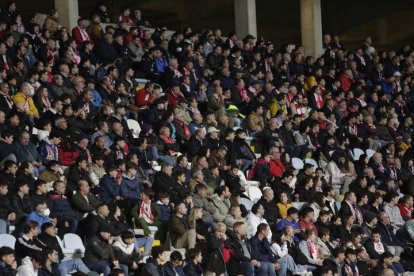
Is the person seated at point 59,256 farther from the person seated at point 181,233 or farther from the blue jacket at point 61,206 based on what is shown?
the person seated at point 181,233

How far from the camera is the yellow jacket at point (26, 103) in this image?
587 inches

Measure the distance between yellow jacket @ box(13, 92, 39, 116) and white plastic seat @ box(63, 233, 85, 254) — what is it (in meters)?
3.00

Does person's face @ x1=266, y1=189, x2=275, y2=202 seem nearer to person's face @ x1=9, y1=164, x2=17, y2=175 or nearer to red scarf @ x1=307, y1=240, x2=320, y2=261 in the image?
red scarf @ x1=307, y1=240, x2=320, y2=261

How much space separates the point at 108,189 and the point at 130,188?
41 cm

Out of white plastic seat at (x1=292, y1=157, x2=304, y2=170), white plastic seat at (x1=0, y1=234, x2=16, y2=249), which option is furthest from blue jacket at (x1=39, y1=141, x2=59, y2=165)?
white plastic seat at (x1=292, y1=157, x2=304, y2=170)

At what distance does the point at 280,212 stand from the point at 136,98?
10.5 feet

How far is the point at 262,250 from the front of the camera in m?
14.0

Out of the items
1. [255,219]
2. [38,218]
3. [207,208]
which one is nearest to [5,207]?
[38,218]

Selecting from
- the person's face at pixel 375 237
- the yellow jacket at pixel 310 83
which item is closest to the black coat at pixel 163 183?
the person's face at pixel 375 237

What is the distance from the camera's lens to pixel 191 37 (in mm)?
20672

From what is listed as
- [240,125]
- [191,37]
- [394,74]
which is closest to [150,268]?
[240,125]

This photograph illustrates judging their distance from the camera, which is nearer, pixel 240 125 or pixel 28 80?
pixel 28 80

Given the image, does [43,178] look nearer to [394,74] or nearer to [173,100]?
[173,100]

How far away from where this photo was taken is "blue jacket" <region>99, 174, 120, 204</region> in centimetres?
1374
